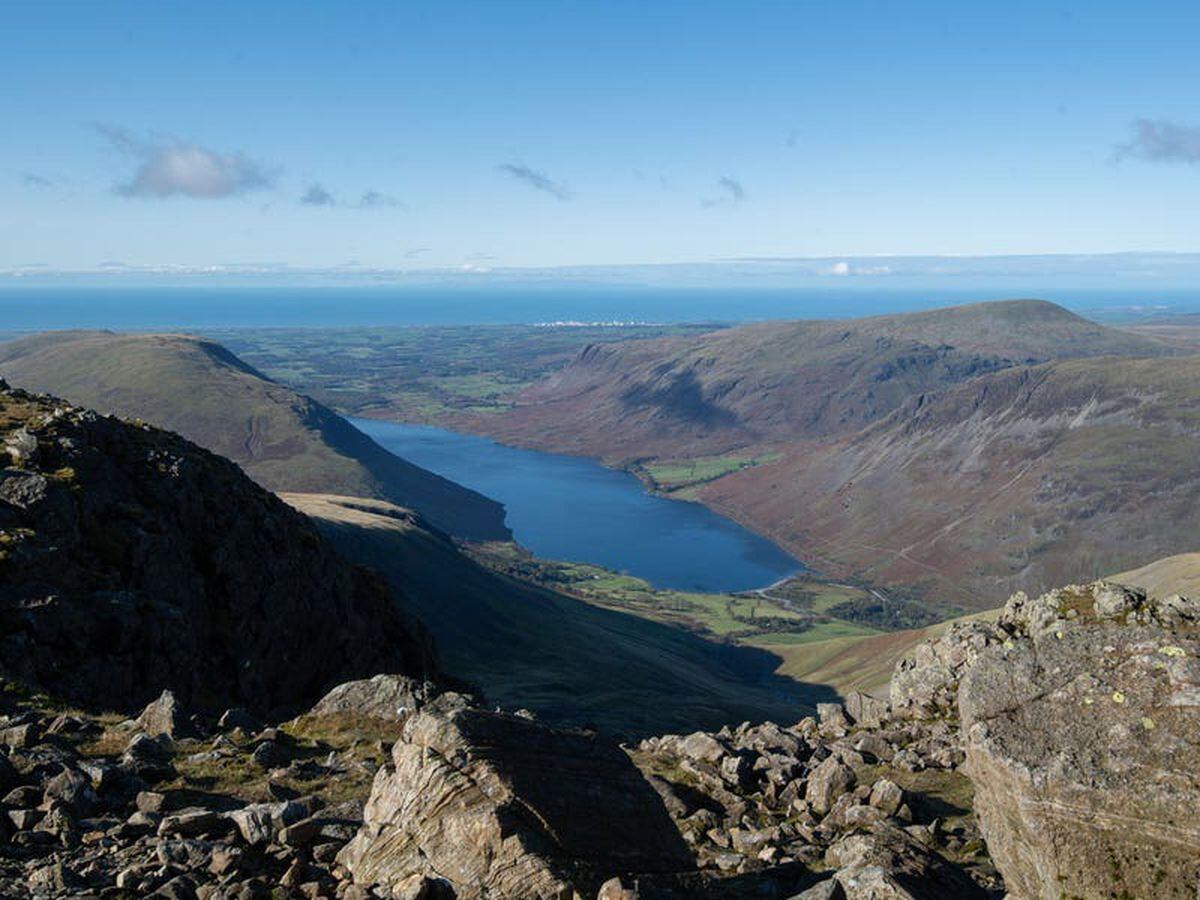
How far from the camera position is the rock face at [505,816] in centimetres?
1467

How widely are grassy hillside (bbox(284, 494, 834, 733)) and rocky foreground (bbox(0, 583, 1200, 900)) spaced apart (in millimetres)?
66191

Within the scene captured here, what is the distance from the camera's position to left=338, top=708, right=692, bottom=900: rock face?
1467cm

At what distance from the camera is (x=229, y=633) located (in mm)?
43781

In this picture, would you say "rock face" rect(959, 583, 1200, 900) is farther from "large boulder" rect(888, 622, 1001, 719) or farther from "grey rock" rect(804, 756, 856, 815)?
"large boulder" rect(888, 622, 1001, 719)

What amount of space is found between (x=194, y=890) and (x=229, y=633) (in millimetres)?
30356

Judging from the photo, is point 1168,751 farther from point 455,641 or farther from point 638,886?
point 455,641

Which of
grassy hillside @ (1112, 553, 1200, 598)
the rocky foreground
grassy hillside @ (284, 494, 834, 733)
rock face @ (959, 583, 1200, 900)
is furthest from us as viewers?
grassy hillside @ (1112, 553, 1200, 598)

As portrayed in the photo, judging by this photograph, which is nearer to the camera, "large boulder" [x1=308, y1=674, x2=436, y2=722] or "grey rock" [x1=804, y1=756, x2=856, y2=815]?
"grey rock" [x1=804, y1=756, x2=856, y2=815]

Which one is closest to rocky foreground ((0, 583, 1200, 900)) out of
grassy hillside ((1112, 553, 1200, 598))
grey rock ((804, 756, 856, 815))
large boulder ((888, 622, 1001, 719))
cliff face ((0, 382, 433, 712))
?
grey rock ((804, 756, 856, 815))

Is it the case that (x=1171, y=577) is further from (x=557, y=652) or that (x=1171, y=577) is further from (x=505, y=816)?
(x=505, y=816)

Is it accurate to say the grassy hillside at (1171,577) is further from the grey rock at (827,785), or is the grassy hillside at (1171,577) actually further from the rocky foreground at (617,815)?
the rocky foreground at (617,815)

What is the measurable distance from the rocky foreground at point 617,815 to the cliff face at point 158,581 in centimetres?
1087

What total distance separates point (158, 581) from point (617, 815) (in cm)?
3228

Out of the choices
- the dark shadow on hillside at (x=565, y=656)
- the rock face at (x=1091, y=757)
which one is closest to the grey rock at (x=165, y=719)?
the rock face at (x=1091, y=757)
